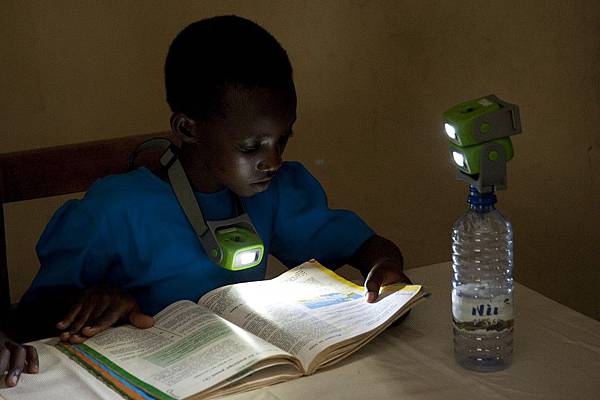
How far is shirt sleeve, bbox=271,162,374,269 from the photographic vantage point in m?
1.69

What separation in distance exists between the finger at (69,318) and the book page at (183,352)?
40 mm

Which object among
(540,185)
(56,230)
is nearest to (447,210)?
(540,185)

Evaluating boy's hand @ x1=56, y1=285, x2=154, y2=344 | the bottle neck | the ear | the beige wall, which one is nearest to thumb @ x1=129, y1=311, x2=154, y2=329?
boy's hand @ x1=56, y1=285, x2=154, y2=344

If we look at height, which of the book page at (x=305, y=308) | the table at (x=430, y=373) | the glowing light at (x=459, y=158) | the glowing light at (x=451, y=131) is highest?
the glowing light at (x=451, y=131)

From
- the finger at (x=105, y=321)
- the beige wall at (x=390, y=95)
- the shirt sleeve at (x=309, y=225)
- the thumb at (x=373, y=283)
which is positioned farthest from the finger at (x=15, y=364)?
the beige wall at (x=390, y=95)

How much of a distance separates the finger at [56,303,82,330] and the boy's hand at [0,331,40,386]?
6cm

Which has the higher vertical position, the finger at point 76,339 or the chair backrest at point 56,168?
the chair backrest at point 56,168

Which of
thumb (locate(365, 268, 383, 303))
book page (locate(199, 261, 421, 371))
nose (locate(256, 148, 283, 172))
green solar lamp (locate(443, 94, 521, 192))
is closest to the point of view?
green solar lamp (locate(443, 94, 521, 192))

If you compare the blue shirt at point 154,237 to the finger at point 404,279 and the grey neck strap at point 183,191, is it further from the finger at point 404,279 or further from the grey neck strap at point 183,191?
the finger at point 404,279

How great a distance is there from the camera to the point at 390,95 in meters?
2.46

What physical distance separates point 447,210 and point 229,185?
3.82 ft

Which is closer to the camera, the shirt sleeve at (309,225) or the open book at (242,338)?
the open book at (242,338)

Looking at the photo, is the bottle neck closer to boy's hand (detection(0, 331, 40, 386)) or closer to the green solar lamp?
the green solar lamp

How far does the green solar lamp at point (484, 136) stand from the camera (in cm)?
115
